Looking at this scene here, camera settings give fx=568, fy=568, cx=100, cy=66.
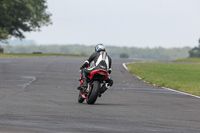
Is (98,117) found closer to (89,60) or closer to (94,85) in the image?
(94,85)

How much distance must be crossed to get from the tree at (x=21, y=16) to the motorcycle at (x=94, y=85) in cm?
5785

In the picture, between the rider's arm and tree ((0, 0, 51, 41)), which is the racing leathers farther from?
tree ((0, 0, 51, 41))

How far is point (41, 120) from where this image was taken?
1179cm

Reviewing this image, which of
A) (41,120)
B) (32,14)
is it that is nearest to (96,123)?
(41,120)

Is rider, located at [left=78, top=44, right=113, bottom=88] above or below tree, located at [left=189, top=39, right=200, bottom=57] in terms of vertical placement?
above

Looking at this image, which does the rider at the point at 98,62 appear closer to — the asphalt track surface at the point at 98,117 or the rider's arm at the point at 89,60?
the rider's arm at the point at 89,60

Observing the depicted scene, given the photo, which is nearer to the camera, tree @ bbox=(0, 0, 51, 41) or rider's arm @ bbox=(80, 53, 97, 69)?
rider's arm @ bbox=(80, 53, 97, 69)

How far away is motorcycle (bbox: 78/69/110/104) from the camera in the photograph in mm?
16281

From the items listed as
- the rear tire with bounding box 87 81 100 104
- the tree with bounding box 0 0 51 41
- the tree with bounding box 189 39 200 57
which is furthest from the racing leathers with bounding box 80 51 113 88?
the tree with bounding box 189 39 200 57

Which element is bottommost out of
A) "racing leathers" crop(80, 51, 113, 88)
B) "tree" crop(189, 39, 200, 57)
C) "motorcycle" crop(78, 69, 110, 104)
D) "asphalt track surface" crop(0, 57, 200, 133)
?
"tree" crop(189, 39, 200, 57)

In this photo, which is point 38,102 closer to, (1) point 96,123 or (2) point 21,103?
(2) point 21,103

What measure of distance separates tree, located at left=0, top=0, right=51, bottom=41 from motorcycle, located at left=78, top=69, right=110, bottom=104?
57.8 metres

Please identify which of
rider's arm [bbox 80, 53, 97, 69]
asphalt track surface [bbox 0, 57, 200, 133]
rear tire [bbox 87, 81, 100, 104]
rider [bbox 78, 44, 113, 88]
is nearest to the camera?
asphalt track surface [bbox 0, 57, 200, 133]

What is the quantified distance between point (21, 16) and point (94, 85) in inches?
2574
